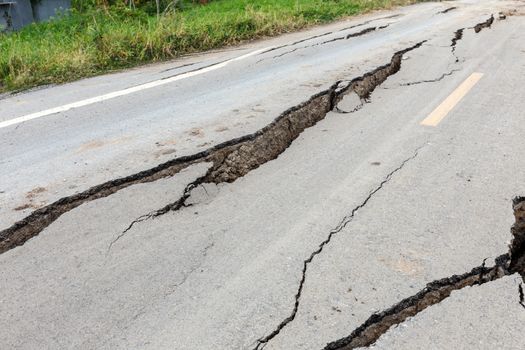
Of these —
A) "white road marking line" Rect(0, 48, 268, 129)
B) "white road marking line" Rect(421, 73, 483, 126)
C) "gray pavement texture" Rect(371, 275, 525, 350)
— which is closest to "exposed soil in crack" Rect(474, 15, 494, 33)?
"white road marking line" Rect(421, 73, 483, 126)

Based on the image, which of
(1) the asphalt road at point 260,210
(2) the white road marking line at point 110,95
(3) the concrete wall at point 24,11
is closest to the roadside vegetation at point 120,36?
→ (1) the asphalt road at point 260,210

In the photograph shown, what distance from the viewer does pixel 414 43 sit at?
7.82 m

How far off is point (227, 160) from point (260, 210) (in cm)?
75

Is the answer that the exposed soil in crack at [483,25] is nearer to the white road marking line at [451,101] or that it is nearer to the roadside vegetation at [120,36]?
the roadside vegetation at [120,36]

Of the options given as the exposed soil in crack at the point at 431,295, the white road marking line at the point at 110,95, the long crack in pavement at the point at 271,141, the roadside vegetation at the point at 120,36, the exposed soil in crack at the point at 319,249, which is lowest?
the exposed soil in crack at the point at 431,295

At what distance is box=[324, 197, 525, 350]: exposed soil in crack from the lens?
80.0 inches

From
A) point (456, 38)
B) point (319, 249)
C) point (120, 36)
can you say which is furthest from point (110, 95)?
point (456, 38)

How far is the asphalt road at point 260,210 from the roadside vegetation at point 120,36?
3.83 ft

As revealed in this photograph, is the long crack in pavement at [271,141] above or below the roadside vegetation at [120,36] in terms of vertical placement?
below

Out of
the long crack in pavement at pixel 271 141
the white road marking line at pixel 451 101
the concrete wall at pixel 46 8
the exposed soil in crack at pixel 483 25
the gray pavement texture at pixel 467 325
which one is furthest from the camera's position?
the concrete wall at pixel 46 8

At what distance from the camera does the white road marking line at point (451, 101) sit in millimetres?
4500

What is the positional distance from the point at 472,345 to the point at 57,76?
20.9 feet

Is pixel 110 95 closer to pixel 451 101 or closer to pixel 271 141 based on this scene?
pixel 271 141

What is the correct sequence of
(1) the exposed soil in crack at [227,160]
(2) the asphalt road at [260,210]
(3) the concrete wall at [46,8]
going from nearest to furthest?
(2) the asphalt road at [260,210], (1) the exposed soil in crack at [227,160], (3) the concrete wall at [46,8]
